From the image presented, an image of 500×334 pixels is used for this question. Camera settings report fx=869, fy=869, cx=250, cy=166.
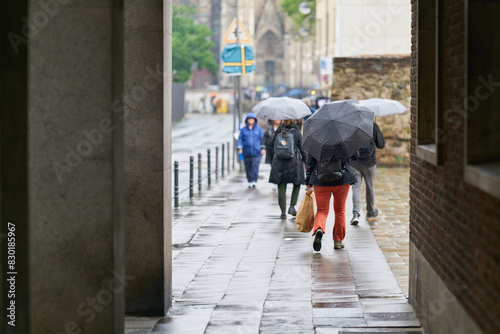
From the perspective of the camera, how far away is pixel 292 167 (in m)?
13.9

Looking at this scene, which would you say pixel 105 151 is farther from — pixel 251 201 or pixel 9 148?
pixel 251 201

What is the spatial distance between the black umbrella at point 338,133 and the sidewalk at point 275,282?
125cm

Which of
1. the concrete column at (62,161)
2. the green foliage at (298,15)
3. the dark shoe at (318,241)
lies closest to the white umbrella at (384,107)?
the dark shoe at (318,241)

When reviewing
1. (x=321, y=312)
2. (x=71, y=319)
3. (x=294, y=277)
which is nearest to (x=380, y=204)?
(x=294, y=277)

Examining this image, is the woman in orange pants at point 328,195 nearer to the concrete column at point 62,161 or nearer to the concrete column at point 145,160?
the concrete column at point 145,160

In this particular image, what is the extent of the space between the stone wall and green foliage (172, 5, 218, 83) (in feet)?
196

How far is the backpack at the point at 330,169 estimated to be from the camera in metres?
10.4

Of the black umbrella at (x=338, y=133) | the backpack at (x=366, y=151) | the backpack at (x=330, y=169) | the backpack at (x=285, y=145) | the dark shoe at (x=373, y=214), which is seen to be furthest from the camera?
the backpack at (x=285, y=145)

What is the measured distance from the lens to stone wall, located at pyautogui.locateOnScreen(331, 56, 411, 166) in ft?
79.0

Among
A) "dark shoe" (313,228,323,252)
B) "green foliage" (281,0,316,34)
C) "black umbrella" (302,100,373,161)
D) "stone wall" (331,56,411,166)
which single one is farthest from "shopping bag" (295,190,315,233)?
"green foliage" (281,0,316,34)

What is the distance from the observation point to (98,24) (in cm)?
549

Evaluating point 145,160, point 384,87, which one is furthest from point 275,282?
point 384,87

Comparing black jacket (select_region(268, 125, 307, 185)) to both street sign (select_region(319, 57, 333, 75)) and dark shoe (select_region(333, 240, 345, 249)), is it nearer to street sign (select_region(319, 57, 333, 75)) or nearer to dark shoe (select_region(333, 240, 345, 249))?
dark shoe (select_region(333, 240, 345, 249))

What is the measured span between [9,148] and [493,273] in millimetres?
3071
